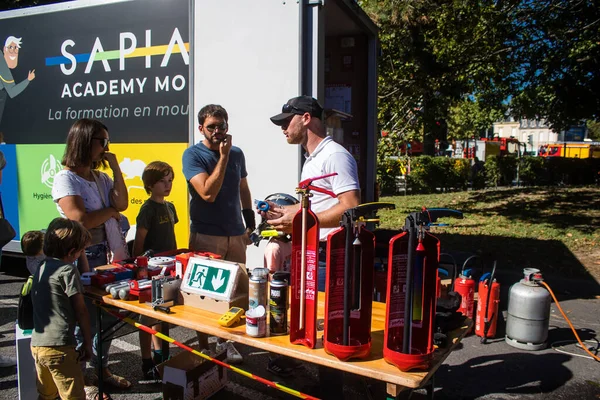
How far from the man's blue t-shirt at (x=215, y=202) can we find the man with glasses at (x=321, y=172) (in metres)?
0.86

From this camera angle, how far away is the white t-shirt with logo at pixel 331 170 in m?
2.68

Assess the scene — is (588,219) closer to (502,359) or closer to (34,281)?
(502,359)

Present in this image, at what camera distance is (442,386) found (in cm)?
362

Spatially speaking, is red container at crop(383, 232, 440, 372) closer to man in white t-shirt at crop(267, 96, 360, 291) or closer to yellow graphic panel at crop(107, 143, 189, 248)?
man in white t-shirt at crop(267, 96, 360, 291)

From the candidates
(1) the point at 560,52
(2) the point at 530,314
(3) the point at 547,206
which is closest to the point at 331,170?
(2) the point at 530,314

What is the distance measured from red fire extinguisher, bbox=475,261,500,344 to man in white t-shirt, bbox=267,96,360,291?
2.31 meters

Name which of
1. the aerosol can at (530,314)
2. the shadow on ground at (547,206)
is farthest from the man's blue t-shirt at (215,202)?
the shadow on ground at (547,206)

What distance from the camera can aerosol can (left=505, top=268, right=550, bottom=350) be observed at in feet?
14.0

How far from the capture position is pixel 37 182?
17.2 ft

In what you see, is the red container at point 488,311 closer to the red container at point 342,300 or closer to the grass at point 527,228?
the grass at point 527,228

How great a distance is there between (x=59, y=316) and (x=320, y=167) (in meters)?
1.68

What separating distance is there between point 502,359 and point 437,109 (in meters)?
11.8

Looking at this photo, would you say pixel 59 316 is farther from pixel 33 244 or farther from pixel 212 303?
pixel 33 244

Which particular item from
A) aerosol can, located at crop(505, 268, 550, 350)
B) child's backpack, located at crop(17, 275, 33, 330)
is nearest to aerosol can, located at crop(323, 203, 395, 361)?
child's backpack, located at crop(17, 275, 33, 330)
